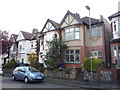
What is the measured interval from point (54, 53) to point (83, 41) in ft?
15.3

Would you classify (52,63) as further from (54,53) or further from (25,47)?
(25,47)

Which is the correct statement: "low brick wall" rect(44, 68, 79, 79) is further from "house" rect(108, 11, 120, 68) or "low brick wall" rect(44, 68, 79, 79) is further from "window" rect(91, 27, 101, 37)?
"window" rect(91, 27, 101, 37)

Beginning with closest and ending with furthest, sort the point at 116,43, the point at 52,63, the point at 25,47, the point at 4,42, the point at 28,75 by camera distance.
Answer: the point at 28,75 < the point at 116,43 < the point at 52,63 < the point at 4,42 < the point at 25,47

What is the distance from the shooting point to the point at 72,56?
19.8m

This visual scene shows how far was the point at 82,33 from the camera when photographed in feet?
63.0

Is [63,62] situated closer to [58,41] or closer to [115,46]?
[58,41]

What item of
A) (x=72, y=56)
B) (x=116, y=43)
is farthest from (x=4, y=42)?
(x=116, y=43)

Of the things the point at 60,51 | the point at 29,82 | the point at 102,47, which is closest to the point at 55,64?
the point at 60,51

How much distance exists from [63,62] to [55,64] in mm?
3135

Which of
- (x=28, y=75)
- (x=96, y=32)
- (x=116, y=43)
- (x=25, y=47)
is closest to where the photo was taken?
(x=28, y=75)

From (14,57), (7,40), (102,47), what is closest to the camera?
(102,47)

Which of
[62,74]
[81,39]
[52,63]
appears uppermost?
[81,39]

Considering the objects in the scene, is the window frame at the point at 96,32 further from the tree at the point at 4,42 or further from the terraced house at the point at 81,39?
the tree at the point at 4,42

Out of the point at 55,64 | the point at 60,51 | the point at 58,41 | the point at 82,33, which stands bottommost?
the point at 55,64
